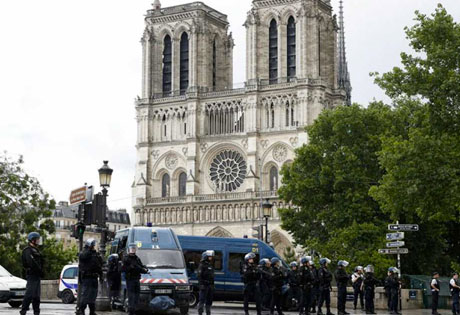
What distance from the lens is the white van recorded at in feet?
106

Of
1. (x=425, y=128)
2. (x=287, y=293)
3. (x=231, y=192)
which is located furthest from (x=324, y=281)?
(x=231, y=192)

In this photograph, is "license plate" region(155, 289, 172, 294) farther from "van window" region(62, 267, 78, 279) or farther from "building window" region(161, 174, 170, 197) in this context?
"building window" region(161, 174, 170, 197)

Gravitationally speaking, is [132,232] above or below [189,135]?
below

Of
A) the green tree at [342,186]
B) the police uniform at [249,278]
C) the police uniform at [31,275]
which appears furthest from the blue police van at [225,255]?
the police uniform at [31,275]

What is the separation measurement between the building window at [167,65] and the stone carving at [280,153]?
491 inches

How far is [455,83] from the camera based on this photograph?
29672mm

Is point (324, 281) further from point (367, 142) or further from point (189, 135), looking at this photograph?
point (189, 135)

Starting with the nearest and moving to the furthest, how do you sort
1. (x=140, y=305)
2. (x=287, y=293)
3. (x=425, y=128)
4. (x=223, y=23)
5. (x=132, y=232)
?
1. (x=140, y=305)
2. (x=132, y=232)
3. (x=287, y=293)
4. (x=425, y=128)
5. (x=223, y=23)

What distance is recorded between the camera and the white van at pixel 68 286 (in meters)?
32.3

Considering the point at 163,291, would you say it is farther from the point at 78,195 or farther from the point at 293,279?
the point at 293,279

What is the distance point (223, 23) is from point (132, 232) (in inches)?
2541

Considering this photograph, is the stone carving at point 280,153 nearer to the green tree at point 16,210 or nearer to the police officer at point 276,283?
the green tree at point 16,210

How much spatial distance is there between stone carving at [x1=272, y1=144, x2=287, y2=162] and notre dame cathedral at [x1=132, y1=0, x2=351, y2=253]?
100 mm

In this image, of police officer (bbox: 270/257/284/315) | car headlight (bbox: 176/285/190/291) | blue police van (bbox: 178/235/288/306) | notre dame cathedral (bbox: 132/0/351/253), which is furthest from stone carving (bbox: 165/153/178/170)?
car headlight (bbox: 176/285/190/291)
